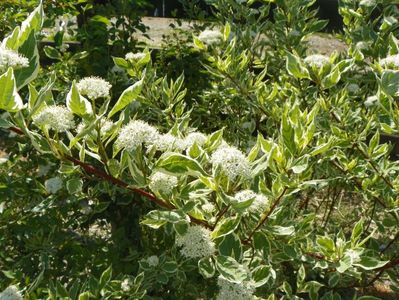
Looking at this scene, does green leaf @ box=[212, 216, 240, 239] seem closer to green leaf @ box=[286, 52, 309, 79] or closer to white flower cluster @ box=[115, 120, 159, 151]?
white flower cluster @ box=[115, 120, 159, 151]

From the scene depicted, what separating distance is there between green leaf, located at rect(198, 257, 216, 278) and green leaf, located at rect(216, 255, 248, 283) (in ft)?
0.23

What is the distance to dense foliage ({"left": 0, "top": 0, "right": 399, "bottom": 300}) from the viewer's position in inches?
40.7

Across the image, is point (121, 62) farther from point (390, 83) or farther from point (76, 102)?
point (390, 83)

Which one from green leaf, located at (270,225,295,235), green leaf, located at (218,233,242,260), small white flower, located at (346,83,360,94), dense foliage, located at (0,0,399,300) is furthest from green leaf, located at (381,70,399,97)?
small white flower, located at (346,83,360,94)

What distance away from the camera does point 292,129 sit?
3.39 feet

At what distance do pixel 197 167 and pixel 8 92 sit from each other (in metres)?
0.36

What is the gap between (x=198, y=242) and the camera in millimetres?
1110

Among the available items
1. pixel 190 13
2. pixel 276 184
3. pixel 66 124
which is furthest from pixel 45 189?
pixel 190 13

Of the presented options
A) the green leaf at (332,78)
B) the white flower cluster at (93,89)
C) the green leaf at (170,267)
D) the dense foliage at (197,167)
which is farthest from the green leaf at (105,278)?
the green leaf at (332,78)

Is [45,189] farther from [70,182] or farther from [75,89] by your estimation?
[75,89]

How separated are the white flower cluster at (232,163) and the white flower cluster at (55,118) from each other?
0.32m

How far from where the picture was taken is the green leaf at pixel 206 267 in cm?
111

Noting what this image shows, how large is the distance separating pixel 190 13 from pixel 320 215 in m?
1.38

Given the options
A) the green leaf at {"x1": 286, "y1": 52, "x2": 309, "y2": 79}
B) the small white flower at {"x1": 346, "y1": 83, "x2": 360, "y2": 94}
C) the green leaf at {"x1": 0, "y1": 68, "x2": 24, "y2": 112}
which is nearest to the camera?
the green leaf at {"x1": 0, "y1": 68, "x2": 24, "y2": 112}
